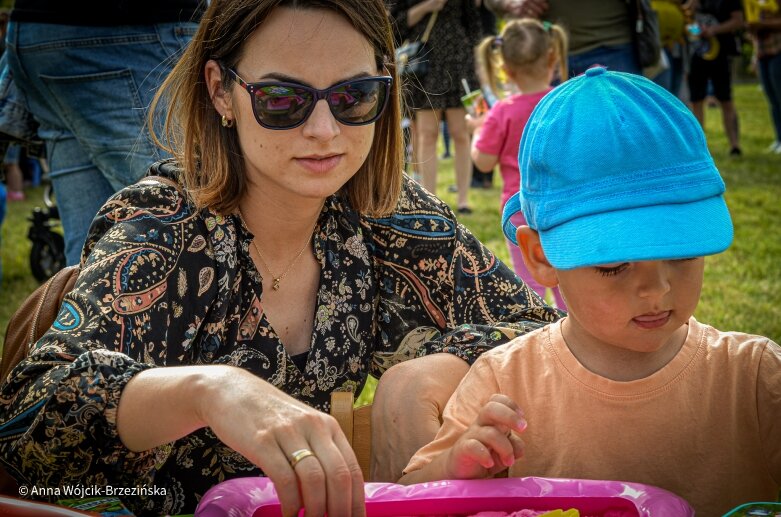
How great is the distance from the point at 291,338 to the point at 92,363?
0.73 m

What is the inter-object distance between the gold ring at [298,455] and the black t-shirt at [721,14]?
11857 mm

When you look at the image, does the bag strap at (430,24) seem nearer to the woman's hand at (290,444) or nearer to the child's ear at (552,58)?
the child's ear at (552,58)

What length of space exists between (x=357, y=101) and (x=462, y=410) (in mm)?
790

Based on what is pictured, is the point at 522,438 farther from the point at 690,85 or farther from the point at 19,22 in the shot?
the point at 690,85

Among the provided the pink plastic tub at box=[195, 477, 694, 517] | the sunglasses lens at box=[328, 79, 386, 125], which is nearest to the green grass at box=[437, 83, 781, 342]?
the sunglasses lens at box=[328, 79, 386, 125]

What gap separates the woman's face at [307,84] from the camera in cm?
220

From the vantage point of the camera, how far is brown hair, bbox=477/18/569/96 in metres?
5.19

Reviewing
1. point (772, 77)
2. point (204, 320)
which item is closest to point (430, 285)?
point (204, 320)

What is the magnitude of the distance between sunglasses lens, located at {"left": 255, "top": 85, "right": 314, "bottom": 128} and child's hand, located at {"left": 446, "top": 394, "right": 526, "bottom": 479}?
33.8 inches

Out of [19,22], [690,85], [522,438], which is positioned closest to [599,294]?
[522,438]

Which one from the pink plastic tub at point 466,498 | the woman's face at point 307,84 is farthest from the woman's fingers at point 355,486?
the woman's face at point 307,84

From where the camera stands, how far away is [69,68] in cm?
300

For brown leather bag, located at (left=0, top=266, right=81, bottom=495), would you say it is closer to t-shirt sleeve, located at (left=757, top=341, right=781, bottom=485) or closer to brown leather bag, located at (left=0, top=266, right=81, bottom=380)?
brown leather bag, located at (left=0, top=266, right=81, bottom=380)

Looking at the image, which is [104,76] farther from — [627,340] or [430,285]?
[627,340]
